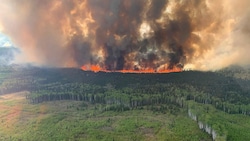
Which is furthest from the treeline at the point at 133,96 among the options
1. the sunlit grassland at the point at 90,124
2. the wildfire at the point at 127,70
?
the wildfire at the point at 127,70

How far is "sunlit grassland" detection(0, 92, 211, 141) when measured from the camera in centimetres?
8169

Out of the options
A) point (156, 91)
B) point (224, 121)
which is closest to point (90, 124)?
point (224, 121)

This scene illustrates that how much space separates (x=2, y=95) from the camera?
13388 centimetres

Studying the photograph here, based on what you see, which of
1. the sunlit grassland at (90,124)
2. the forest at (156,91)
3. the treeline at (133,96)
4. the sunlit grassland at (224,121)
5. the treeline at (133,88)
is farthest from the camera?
the treeline at (133,88)

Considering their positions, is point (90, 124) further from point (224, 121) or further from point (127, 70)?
point (127, 70)

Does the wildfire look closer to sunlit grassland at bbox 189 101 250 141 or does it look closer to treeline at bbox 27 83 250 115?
treeline at bbox 27 83 250 115

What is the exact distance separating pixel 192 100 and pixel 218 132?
2610 centimetres

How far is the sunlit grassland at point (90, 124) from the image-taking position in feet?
268

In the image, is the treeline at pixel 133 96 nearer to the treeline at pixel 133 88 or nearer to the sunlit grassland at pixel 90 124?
the treeline at pixel 133 88

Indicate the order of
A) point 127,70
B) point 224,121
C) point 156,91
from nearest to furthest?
point 224,121, point 156,91, point 127,70

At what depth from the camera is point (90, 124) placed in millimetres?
89125

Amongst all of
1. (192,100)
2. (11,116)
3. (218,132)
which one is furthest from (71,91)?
(218,132)

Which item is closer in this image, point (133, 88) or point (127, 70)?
point (133, 88)

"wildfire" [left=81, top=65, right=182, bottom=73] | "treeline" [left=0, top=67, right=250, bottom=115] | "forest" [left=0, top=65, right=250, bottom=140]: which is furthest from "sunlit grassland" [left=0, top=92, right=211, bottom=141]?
"wildfire" [left=81, top=65, right=182, bottom=73]
